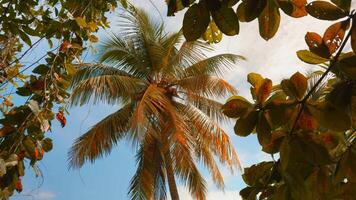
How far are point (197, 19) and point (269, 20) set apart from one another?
0.45 feet

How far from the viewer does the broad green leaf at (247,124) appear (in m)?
0.81

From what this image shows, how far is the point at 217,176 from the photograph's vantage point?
9.22 metres

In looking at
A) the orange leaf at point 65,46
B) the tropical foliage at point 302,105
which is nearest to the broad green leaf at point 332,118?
the tropical foliage at point 302,105

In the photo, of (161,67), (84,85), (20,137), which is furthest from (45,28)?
(161,67)

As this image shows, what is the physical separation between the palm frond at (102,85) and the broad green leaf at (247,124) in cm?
813

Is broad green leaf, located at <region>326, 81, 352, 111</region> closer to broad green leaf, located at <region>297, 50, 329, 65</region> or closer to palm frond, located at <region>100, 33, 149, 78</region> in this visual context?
broad green leaf, located at <region>297, 50, 329, 65</region>

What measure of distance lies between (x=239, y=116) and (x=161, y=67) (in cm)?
927

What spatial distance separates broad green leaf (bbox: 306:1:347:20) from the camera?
73 centimetres

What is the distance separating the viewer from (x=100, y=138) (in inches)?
352

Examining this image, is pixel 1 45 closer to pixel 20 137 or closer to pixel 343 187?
pixel 20 137

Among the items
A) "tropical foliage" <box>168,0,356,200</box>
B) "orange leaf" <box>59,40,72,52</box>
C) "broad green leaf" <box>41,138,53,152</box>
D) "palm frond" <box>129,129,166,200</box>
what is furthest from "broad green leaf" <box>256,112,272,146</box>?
"palm frond" <box>129,129,166,200</box>

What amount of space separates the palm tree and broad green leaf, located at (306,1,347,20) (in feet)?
23.7

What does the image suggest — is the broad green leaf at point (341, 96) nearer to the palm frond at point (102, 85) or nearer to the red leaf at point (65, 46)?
the red leaf at point (65, 46)

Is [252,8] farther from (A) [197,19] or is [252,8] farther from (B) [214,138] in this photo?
(B) [214,138]
